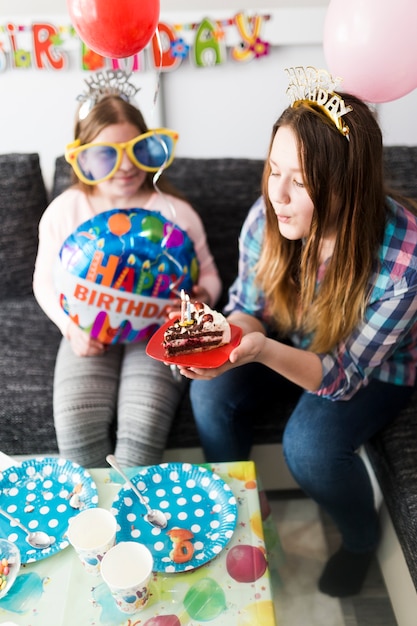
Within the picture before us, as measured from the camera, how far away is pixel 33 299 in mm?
1859

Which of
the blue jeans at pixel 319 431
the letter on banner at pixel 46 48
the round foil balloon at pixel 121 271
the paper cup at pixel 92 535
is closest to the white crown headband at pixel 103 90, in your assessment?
the round foil balloon at pixel 121 271

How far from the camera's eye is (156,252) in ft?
4.48

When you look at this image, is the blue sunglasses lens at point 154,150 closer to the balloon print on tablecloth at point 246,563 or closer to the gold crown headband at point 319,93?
the gold crown headband at point 319,93

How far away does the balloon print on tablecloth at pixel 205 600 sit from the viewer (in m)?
0.93

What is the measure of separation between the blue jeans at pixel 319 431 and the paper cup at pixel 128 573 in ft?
1.54

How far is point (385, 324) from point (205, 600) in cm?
64

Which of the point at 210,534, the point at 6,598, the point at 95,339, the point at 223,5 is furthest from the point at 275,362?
the point at 223,5

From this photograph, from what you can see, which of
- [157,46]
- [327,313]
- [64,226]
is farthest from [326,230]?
[157,46]

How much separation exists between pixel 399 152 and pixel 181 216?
686mm

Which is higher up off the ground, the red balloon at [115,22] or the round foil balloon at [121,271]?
the red balloon at [115,22]

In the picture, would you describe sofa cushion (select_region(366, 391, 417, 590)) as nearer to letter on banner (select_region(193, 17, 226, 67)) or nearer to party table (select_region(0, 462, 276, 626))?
party table (select_region(0, 462, 276, 626))

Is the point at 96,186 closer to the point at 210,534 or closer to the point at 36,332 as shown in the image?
the point at 36,332

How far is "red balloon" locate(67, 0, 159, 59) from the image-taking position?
104cm

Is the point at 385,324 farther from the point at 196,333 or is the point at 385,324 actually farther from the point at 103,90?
the point at 103,90
